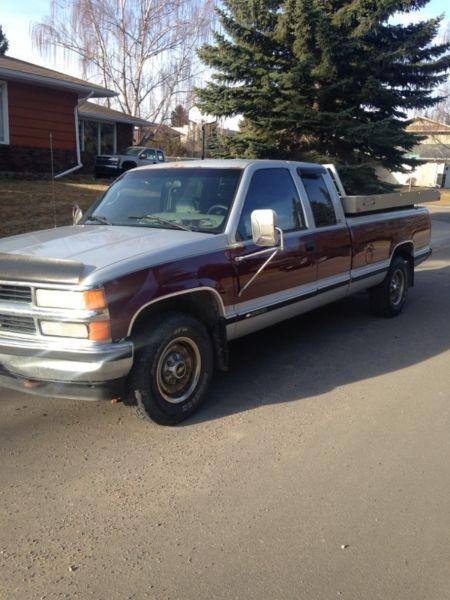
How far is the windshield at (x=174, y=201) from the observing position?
470 cm

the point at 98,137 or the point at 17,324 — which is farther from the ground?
the point at 98,137

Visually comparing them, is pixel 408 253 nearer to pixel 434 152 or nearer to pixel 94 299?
pixel 94 299

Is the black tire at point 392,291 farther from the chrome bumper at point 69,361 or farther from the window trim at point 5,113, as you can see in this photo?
the window trim at point 5,113

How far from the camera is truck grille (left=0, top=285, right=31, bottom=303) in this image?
3.67m

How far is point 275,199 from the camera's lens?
5203 millimetres

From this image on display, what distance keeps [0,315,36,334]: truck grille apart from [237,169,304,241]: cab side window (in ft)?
5.97

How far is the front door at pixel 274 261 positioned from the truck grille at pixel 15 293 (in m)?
1.59

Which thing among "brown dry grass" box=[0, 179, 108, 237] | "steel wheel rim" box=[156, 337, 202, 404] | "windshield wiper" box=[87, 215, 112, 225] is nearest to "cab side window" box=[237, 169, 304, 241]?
"steel wheel rim" box=[156, 337, 202, 404]

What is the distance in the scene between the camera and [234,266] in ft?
14.7

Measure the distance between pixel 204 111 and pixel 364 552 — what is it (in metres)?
15.0

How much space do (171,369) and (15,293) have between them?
119cm

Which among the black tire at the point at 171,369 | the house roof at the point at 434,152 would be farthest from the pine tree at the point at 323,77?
the house roof at the point at 434,152

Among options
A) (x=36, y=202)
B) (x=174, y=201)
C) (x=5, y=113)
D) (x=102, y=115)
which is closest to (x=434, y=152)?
(x=102, y=115)

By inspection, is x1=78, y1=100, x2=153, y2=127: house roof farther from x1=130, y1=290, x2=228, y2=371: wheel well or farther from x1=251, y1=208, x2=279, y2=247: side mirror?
x1=130, y1=290, x2=228, y2=371: wheel well
